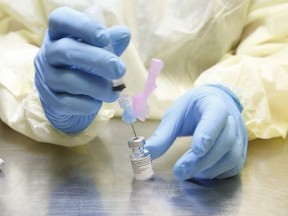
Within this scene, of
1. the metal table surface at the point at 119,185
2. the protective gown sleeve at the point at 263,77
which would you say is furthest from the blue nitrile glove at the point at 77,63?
the protective gown sleeve at the point at 263,77

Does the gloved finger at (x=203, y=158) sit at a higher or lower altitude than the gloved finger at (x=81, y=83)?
lower

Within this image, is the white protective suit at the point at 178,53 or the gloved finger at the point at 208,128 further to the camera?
the white protective suit at the point at 178,53

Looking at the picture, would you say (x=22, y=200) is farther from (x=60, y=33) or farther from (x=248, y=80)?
(x=248, y=80)

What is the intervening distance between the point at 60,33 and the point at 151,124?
0.31 metres

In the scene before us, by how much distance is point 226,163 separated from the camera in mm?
706

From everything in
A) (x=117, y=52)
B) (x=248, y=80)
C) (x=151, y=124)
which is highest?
(x=117, y=52)

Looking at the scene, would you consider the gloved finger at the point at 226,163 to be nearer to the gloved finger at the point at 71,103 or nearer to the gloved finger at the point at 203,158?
the gloved finger at the point at 203,158

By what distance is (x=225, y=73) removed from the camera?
0.90 m

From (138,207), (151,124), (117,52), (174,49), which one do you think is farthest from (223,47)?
(138,207)

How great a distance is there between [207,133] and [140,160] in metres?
0.11

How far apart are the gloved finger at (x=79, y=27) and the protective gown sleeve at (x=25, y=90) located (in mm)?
201

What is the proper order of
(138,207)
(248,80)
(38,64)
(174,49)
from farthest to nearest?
Answer: (174,49) < (248,80) < (38,64) < (138,207)

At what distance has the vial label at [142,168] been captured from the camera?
72cm

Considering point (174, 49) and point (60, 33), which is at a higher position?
point (60, 33)
